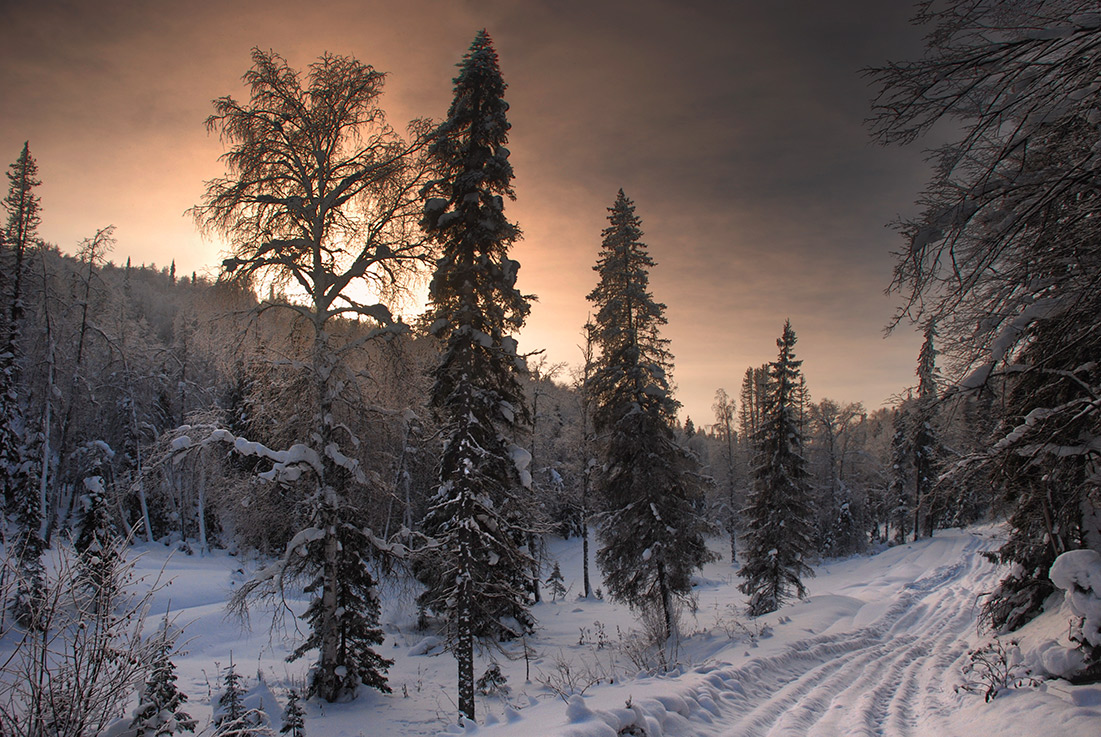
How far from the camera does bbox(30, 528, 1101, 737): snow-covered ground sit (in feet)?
20.2

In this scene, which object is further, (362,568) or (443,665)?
(443,665)

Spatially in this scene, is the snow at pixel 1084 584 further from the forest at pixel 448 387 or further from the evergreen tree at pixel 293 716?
the evergreen tree at pixel 293 716

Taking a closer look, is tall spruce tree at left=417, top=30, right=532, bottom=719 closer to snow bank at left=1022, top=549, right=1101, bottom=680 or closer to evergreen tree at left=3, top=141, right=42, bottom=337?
snow bank at left=1022, top=549, right=1101, bottom=680

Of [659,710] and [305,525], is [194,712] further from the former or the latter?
[659,710]

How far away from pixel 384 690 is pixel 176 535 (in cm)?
3558

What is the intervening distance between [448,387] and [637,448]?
26.3ft

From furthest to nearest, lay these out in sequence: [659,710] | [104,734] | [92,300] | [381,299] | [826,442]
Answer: [826,442] → [92,300] → [381,299] → [659,710] → [104,734]

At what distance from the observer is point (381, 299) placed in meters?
10.6

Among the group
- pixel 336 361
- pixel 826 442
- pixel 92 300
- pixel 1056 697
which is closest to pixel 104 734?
pixel 336 361

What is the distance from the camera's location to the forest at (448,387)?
4.84 metres

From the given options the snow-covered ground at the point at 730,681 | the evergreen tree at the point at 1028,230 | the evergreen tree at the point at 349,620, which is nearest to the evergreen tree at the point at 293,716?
the snow-covered ground at the point at 730,681

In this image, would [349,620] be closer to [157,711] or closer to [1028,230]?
[157,711]

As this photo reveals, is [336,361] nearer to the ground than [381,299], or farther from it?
nearer to the ground

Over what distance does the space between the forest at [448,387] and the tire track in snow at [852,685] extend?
2040mm
